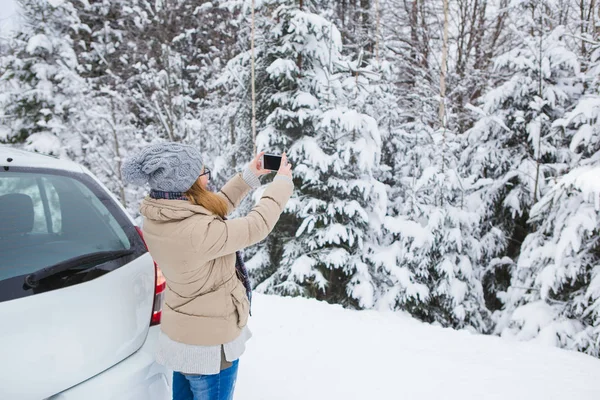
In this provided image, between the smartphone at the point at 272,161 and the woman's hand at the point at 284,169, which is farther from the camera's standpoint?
the smartphone at the point at 272,161

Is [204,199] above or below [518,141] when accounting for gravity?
below

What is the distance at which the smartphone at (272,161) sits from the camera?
7.19 ft

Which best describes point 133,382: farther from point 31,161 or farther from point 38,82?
point 38,82

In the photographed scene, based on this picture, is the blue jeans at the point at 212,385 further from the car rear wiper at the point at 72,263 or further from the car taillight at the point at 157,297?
the car rear wiper at the point at 72,263

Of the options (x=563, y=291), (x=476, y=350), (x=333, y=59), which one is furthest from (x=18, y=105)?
(x=563, y=291)

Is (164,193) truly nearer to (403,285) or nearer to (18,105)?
(403,285)

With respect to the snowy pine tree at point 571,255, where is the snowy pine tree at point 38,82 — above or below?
above

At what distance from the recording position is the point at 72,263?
5.54ft

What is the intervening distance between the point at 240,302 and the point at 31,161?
1.34 meters

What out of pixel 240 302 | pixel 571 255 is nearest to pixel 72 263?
pixel 240 302

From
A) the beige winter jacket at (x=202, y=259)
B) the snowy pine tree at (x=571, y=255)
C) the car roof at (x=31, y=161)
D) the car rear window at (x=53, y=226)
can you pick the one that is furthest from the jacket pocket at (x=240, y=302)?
the snowy pine tree at (x=571, y=255)

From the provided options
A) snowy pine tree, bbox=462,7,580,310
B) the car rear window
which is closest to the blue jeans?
the car rear window

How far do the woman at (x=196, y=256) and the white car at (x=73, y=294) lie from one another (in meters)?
0.17

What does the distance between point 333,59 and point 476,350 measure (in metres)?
5.72
